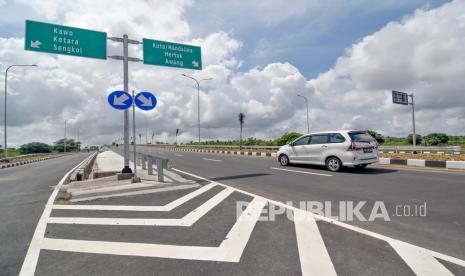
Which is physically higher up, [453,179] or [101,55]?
[101,55]

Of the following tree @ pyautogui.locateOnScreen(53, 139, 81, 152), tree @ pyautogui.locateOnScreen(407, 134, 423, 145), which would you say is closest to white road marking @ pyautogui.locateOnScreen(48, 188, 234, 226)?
tree @ pyautogui.locateOnScreen(407, 134, 423, 145)

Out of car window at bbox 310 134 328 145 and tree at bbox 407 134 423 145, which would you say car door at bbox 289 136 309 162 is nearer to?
car window at bbox 310 134 328 145

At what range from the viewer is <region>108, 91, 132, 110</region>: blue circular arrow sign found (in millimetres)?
7798

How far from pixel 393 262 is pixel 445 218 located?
2.26m

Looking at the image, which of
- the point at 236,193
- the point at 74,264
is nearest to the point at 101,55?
the point at 236,193

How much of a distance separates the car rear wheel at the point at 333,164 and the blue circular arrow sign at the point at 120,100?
7795 millimetres

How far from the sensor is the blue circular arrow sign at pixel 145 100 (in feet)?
27.0

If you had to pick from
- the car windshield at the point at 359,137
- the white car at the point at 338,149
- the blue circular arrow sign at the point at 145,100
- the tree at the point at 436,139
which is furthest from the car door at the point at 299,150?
the tree at the point at 436,139

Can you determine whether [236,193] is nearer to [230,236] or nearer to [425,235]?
[230,236]

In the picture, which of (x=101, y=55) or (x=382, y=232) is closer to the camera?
(x=382, y=232)

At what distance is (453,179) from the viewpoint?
25.2ft

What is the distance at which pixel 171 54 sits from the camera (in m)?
11.8

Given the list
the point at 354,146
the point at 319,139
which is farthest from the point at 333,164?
the point at 319,139

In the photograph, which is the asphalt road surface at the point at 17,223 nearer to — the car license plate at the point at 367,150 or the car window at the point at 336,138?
the car window at the point at 336,138
